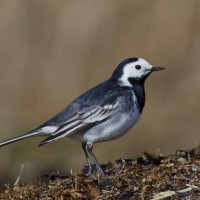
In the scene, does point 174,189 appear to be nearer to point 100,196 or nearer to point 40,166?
point 100,196

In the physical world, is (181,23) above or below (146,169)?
above

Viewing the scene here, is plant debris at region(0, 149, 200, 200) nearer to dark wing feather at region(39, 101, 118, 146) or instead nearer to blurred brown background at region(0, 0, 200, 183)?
dark wing feather at region(39, 101, 118, 146)

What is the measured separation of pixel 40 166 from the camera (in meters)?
18.6

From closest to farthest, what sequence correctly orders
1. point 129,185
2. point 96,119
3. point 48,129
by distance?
point 129,185 → point 96,119 → point 48,129

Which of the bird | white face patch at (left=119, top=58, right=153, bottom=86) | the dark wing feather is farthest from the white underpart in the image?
white face patch at (left=119, top=58, right=153, bottom=86)

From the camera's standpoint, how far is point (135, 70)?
12.2m

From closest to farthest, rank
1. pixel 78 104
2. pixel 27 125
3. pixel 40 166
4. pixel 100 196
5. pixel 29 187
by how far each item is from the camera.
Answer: pixel 100 196
pixel 29 187
pixel 78 104
pixel 40 166
pixel 27 125

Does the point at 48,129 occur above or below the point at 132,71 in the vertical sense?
below

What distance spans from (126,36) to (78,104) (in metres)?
8.31

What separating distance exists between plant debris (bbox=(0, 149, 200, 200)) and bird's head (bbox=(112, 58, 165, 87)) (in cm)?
220

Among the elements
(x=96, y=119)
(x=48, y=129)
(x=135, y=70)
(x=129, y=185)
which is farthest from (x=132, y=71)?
(x=129, y=185)

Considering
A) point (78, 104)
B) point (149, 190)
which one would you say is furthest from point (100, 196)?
point (78, 104)

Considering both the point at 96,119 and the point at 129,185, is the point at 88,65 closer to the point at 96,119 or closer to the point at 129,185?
the point at 96,119

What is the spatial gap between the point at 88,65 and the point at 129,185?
35.9 feet
